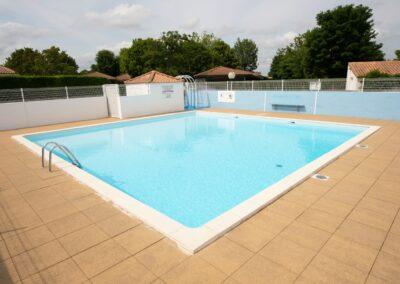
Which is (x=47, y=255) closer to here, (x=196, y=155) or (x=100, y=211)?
(x=100, y=211)

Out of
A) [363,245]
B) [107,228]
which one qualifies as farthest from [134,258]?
[363,245]

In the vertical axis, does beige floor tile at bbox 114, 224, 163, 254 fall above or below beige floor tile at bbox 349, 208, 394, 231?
above

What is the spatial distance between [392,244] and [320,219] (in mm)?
829

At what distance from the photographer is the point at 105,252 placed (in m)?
2.88

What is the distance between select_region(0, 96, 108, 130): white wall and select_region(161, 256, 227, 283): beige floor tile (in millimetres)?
13448

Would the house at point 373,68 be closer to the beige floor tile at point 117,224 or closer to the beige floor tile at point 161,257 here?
Answer: the beige floor tile at point 117,224

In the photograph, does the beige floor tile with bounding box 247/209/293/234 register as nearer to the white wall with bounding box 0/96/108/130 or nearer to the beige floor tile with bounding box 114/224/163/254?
the beige floor tile with bounding box 114/224/163/254

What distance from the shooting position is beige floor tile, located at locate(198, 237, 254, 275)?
263cm

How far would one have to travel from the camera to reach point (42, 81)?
18.7 metres

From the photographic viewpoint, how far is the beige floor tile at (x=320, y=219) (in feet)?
11.0

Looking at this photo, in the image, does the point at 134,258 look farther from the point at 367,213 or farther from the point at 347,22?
the point at 347,22

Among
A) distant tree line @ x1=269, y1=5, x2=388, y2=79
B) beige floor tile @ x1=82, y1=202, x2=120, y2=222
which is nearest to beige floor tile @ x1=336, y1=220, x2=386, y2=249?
beige floor tile @ x1=82, y1=202, x2=120, y2=222

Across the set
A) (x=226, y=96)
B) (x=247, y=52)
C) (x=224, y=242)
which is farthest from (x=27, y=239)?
(x=247, y=52)

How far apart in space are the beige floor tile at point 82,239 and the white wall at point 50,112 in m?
11.9
